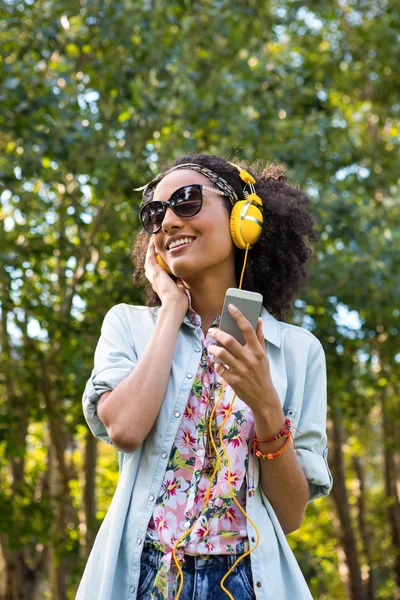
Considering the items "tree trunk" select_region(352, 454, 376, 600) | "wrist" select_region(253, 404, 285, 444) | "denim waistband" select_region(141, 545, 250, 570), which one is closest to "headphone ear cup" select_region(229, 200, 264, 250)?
"wrist" select_region(253, 404, 285, 444)

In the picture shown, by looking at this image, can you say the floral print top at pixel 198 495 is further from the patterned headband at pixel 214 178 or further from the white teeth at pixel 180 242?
the patterned headband at pixel 214 178

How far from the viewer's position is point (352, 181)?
375 inches

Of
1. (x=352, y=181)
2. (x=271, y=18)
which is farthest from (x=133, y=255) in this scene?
(x=271, y=18)

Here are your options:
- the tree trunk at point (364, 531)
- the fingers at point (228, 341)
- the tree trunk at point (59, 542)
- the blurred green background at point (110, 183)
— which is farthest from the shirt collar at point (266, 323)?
the tree trunk at point (364, 531)

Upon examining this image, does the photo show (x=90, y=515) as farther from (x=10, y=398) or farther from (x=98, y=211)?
(x=98, y=211)

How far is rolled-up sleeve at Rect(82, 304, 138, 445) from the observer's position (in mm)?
2168

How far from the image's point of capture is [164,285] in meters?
2.40

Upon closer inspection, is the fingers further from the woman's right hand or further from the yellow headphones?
the yellow headphones

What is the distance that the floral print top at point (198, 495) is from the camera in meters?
2.02

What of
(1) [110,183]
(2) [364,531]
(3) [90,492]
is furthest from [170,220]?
(2) [364,531]

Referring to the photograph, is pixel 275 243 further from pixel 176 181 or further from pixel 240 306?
pixel 240 306

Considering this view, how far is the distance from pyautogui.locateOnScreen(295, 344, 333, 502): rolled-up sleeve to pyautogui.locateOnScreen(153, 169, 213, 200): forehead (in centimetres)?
65

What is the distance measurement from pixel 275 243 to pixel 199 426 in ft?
2.34

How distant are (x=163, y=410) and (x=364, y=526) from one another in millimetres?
12318
